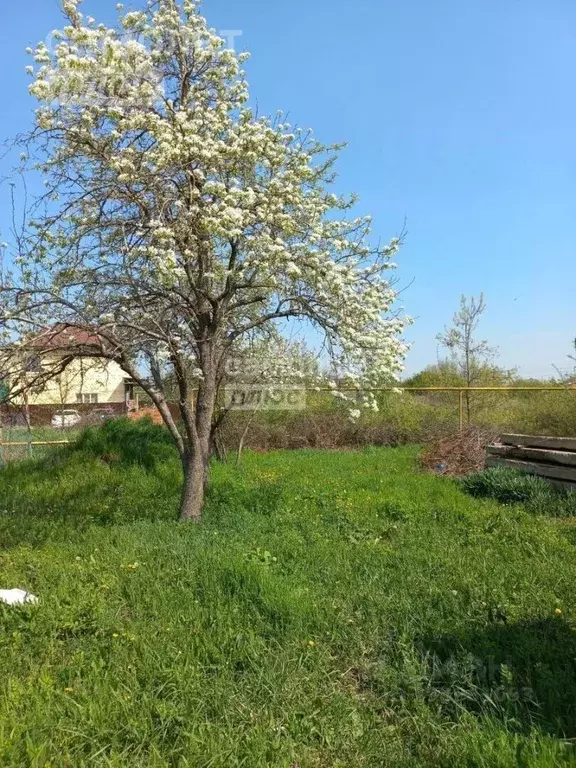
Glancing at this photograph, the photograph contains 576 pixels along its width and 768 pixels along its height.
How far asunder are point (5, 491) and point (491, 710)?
9358 mm

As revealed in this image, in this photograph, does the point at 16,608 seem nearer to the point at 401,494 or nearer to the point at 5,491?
the point at 401,494

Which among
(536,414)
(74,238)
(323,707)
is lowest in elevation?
(323,707)

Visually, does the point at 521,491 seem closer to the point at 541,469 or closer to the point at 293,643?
the point at 541,469

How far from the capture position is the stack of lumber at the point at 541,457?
8.67 m

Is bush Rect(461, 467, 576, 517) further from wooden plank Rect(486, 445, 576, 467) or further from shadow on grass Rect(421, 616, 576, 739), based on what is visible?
shadow on grass Rect(421, 616, 576, 739)

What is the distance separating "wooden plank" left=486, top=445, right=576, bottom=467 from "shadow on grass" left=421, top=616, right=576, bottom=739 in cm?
499

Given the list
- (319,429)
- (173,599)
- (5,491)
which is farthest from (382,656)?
(319,429)

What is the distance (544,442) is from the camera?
955 cm

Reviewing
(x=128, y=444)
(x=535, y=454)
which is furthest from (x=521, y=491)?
(x=128, y=444)

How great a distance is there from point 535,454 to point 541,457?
0.53 feet

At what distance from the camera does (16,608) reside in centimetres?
445

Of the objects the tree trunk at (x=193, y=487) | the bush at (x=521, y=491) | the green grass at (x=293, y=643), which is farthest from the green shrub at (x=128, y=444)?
the bush at (x=521, y=491)

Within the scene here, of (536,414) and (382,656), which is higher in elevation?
(536,414)

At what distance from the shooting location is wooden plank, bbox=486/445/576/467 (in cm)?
870
